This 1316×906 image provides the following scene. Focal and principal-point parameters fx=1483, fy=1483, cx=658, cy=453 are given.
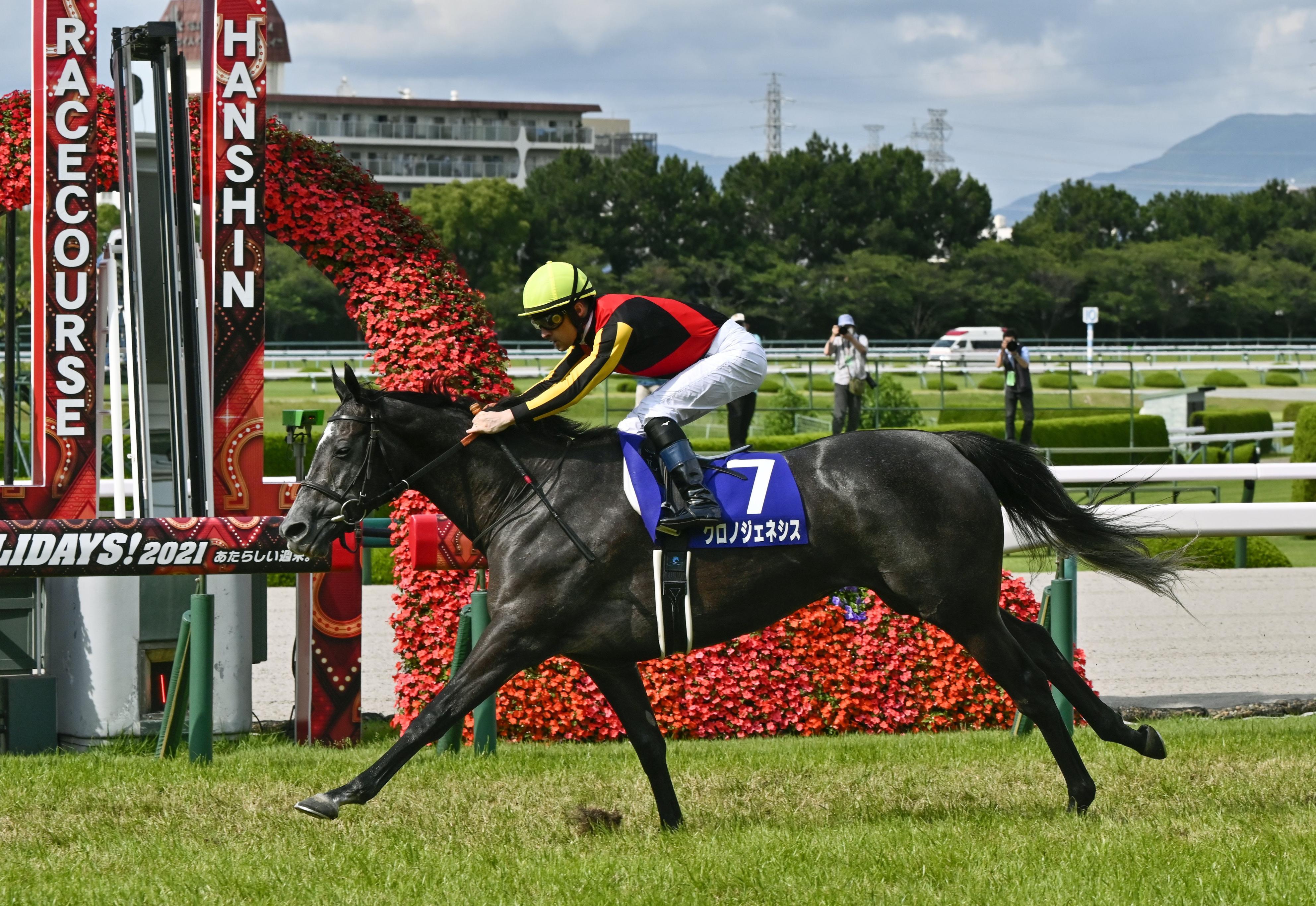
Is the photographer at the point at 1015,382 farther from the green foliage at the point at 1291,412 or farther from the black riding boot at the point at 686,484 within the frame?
the black riding boot at the point at 686,484

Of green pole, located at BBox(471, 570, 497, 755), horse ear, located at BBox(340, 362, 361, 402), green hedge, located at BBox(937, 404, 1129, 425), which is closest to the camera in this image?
horse ear, located at BBox(340, 362, 361, 402)

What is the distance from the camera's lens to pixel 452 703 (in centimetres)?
443

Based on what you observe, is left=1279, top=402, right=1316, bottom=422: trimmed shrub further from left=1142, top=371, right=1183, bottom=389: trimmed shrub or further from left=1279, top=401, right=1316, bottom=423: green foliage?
left=1142, top=371, right=1183, bottom=389: trimmed shrub

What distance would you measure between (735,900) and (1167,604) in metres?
8.79

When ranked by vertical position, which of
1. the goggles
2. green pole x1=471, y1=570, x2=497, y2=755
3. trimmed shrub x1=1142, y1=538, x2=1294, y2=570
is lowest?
trimmed shrub x1=1142, y1=538, x2=1294, y2=570

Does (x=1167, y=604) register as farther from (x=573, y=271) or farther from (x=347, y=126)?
(x=347, y=126)

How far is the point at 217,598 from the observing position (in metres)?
6.58

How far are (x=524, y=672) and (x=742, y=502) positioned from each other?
2414 millimetres

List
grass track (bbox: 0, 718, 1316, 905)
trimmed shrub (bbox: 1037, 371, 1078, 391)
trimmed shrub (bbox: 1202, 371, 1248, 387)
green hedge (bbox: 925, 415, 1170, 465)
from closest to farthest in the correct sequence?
grass track (bbox: 0, 718, 1316, 905) → green hedge (bbox: 925, 415, 1170, 465) → trimmed shrub (bbox: 1037, 371, 1078, 391) → trimmed shrub (bbox: 1202, 371, 1248, 387)

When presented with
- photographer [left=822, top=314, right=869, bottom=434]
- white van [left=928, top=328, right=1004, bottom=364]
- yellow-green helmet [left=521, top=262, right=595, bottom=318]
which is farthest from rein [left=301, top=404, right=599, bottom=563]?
white van [left=928, top=328, right=1004, bottom=364]

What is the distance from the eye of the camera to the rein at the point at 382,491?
4586mm

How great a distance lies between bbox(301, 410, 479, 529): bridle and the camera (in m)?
4.59

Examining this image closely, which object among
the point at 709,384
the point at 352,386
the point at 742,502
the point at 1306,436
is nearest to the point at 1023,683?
the point at 742,502

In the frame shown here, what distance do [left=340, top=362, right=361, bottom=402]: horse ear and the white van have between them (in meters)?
39.7
